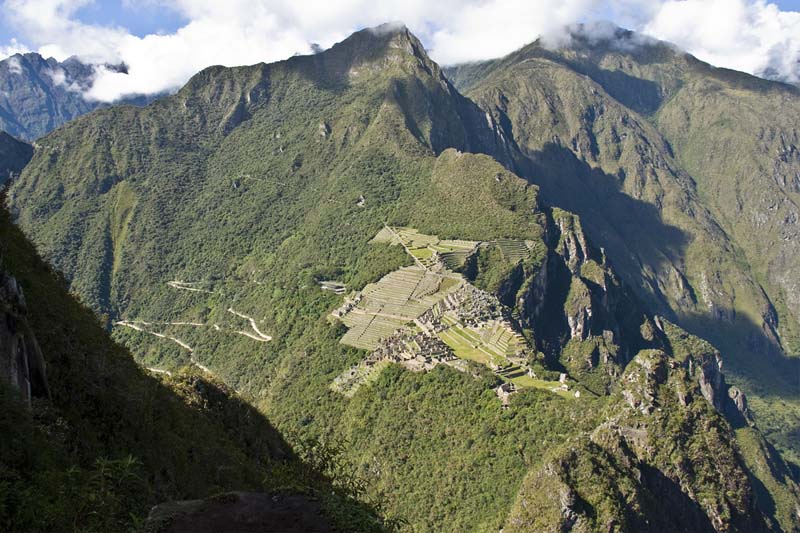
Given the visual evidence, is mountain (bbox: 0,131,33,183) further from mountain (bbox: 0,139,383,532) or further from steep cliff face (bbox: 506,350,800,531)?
steep cliff face (bbox: 506,350,800,531)

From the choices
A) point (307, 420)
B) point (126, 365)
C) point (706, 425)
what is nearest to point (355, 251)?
point (307, 420)

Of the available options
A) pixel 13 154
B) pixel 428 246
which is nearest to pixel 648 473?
pixel 428 246

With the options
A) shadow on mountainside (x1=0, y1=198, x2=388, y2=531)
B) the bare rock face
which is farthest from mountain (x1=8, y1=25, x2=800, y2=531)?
the bare rock face

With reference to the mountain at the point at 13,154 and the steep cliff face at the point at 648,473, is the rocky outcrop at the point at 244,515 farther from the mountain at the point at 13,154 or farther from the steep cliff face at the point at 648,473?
the mountain at the point at 13,154

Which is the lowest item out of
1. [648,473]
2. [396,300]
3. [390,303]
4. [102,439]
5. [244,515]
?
[648,473]

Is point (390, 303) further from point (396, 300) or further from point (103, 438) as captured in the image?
point (103, 438)

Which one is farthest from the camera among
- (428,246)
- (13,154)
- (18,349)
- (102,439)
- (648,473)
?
(13,154)

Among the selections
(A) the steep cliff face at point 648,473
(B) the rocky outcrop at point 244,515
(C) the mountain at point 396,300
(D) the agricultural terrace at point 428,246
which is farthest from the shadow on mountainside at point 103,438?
(D) the agricultural terrace at point 428,246
